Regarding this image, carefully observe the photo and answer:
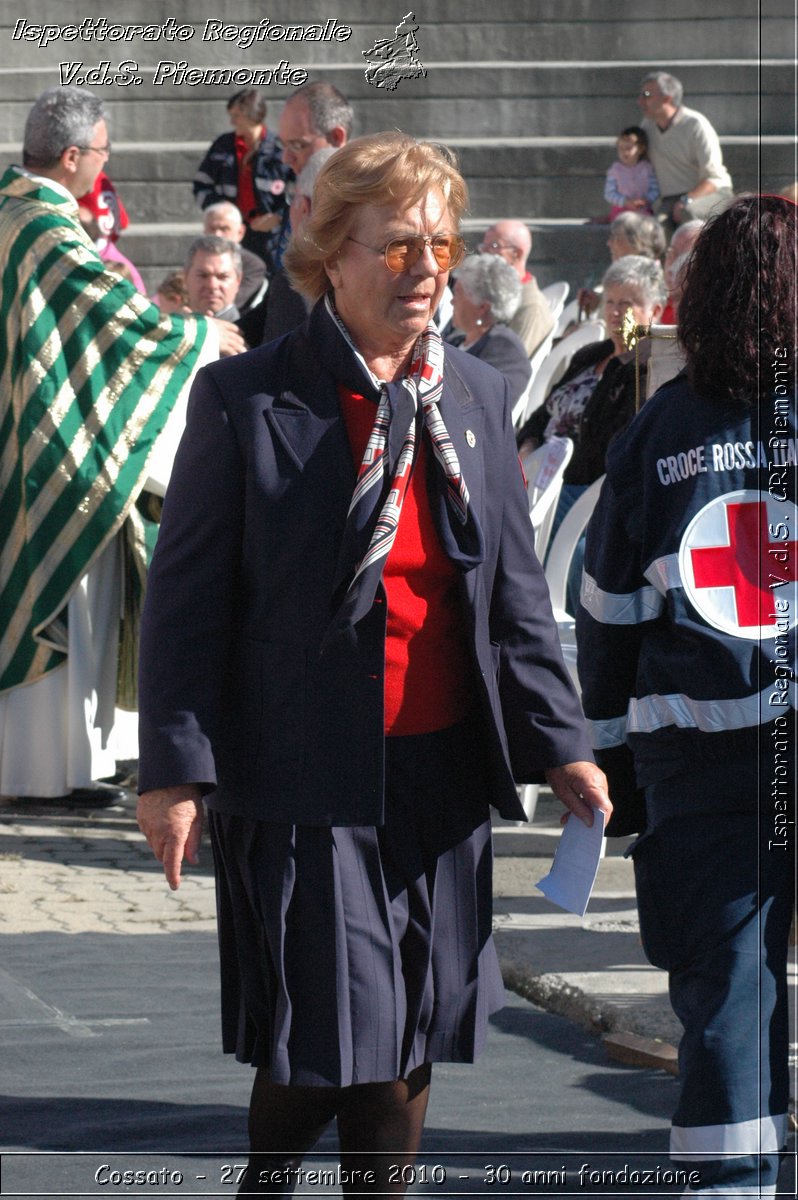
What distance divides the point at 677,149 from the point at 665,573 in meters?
9.72

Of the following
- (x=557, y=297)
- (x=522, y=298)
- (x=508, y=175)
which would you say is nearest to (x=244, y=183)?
(x=557, y=297)

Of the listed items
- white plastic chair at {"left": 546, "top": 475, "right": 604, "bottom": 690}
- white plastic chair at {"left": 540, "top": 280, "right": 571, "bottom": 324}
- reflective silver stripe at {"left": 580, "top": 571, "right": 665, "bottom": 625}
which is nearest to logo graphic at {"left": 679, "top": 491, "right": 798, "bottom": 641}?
reflective silver stripe at {"left": 580, "top": 571, "right": 665, "bottom": 625}

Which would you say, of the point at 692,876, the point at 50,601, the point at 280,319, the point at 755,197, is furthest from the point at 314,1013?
the point at 50,601

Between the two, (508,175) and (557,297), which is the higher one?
(508,175)

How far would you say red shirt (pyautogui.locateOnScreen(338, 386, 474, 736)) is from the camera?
285cm

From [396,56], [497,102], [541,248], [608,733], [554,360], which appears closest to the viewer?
[608,733]

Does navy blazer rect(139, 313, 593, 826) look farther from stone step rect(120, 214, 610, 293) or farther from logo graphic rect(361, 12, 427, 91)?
stone step rect(120, 214, 610, 293)

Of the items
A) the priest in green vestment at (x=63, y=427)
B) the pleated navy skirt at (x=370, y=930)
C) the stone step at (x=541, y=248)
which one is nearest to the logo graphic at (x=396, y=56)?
the priest in green vestment at (x=63, y=427)

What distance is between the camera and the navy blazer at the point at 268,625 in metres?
2.77

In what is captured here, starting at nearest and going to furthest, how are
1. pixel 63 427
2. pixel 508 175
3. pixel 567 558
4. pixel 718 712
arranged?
pixel 718 712, pixel 567 558, pixel 63 427, pixel 508 175

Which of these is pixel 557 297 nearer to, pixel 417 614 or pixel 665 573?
pixel 665 573

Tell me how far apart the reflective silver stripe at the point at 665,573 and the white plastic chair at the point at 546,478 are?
11.0 ft

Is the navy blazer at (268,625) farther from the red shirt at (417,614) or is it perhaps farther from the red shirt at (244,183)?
the red shirt at (244,183)

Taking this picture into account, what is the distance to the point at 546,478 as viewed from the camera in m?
6.53
